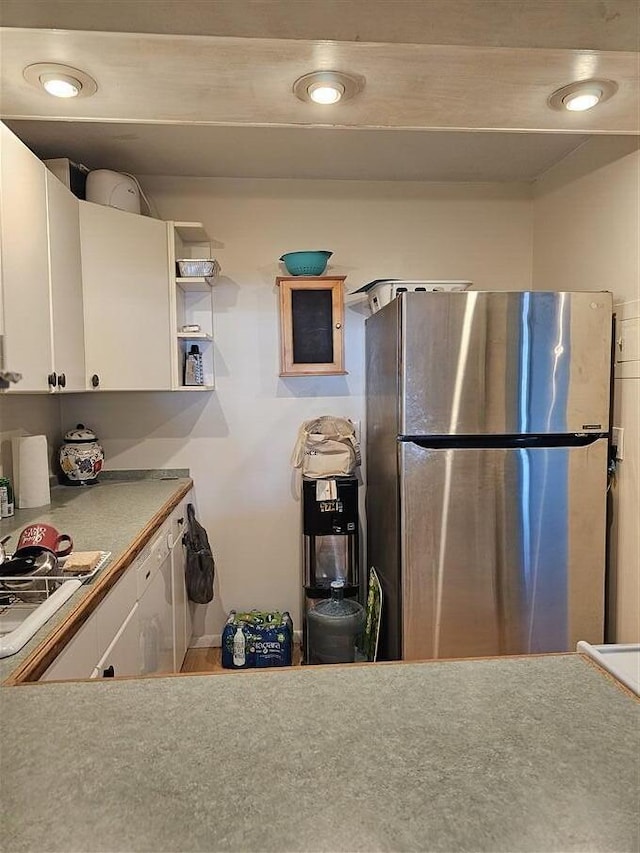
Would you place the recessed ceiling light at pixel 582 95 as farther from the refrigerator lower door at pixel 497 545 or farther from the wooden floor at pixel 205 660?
the wooden floor at pixel 205 660

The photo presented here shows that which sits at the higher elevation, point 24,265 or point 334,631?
point 24,265

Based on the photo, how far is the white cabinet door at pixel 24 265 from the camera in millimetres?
1691

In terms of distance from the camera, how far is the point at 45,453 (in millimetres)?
2312

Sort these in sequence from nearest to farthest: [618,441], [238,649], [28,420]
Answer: [618,441] < [28,420] < [238,649]

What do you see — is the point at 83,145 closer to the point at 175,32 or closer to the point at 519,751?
the point at 175,32

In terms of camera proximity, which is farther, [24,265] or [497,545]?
[497,545]

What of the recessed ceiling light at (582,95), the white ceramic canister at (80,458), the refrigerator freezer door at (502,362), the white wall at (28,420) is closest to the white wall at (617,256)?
the refrigerator freezer door at (502,362)

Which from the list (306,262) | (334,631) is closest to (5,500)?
(334,631)

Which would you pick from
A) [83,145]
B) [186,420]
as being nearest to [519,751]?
[186,420]

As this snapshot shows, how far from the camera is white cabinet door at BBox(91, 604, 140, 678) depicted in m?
1.45

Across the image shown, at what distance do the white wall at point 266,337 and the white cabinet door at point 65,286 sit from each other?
2.28 ft

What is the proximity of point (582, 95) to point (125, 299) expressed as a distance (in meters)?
1.96

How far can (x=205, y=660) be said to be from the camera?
295 cm

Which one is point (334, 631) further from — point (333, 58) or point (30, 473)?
point (333, 58)
